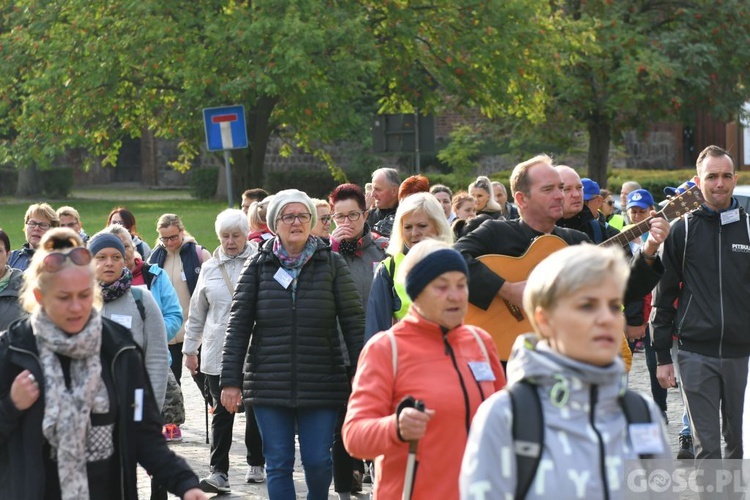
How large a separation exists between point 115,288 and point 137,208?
35.1m

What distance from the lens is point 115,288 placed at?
300 inches

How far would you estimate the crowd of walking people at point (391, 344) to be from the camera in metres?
3.70

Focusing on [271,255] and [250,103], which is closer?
[271,255]

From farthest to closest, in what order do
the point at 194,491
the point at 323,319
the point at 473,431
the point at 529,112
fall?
the point at 529,112 → the point at 323,319 → the point at 194,491 → the point at 473,431

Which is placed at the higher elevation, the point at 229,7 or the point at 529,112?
the point at 229,7

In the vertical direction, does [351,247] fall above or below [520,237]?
below

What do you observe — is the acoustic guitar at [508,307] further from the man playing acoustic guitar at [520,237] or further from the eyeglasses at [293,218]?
the eyeglasses at [293,218]

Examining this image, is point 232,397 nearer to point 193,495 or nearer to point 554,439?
point 193,495

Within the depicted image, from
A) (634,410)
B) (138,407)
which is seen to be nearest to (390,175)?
(138,407)

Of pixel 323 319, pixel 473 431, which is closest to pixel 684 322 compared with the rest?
pixel 323 319

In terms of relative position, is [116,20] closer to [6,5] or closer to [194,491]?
[6,5]

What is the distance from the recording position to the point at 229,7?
26.4m

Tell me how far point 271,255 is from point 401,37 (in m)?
19.8

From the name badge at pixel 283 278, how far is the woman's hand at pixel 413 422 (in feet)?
9.40
